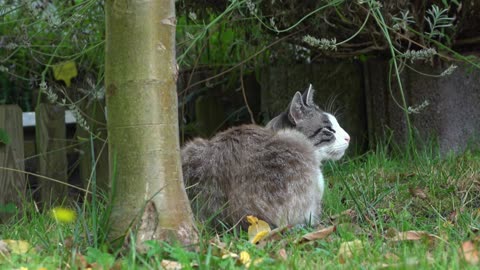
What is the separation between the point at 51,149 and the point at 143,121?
2.92 metres

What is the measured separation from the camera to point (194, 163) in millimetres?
3365

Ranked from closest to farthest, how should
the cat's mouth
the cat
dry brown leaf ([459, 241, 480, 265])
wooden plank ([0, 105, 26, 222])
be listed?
dry brown leaf ([459, 241, 480, 265])
the cat
the cat's mouth
wooden plank ([0, 105, 26, 222])

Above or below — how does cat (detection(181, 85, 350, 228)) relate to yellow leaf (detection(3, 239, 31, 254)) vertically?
above

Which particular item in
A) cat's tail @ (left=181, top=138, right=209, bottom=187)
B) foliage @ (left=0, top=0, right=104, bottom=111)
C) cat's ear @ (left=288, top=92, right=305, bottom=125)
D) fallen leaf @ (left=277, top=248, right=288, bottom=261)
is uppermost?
foliage @ (left=0, top=0, right=104, bottom=111)

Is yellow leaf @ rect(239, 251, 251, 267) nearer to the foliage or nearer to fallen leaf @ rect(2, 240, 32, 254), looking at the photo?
fallen leaf @ rect(2, 240, 32, 254)

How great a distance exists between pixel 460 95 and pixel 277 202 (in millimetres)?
2547

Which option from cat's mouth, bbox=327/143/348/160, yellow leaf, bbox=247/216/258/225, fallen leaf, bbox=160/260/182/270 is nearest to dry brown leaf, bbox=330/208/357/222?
yellow leaf, bbox=247/216/258/225

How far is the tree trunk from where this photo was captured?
8.57ft

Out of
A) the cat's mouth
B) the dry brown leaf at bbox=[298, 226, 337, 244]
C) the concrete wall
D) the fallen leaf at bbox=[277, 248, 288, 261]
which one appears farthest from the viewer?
the concrete wall

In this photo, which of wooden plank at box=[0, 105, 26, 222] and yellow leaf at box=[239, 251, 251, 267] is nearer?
yellow leaf at box=[239, 251, 251, 267]

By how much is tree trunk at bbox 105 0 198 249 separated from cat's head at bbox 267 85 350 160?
1820 millimetres

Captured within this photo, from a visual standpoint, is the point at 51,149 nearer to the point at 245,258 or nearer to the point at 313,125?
the point at 313,125

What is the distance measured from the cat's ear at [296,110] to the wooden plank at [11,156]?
195cm

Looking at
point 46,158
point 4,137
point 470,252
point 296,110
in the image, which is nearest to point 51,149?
point 46,158
